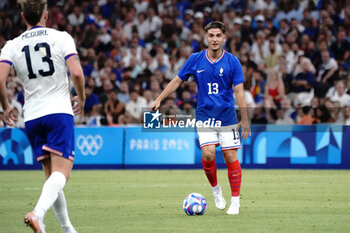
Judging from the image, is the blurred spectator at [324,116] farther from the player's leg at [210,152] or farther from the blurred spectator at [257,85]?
→ the player's leg at [210,152]

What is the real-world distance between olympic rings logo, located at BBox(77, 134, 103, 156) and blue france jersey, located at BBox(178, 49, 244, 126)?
8.25 m

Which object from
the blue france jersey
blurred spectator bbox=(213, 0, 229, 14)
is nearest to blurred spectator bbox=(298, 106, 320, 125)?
blurred spectator bbox=(213, 0, 229, 14)

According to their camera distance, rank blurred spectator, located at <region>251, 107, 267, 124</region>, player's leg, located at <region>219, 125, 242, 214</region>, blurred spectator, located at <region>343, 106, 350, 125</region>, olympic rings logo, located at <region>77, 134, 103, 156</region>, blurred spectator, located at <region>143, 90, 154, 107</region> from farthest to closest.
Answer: blurred spectator, located at <region>143, 90, 154, 107</region>
blurred spectator, located at <region>251, 107, 267, 124</region>
blurred spectator, located at <region>343, 106, 350, 125</region>
olympic rings logo, located at <region>77, 134, 103, 156</region>
player's leg, located at <region>219, 125, 242, 214</region>

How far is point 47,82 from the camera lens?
6832 millimetres

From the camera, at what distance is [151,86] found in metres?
20.4

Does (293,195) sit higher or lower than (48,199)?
lower

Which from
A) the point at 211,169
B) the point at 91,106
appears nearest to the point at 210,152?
the point at 211,169

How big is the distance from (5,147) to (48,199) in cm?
1135

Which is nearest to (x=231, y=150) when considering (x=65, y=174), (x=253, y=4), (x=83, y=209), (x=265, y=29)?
(x=83, y=209)

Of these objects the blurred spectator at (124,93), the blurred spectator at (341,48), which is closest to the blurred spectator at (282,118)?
the blurred spectator at (341,48)

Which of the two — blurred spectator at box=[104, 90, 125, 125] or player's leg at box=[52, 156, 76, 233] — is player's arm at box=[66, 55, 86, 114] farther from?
blurred spectator at box=[104, 90, 125, 125]

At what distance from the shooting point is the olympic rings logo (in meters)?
17.6

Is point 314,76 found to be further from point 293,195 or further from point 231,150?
point 231,150

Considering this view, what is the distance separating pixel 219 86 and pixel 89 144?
28.0 ft
